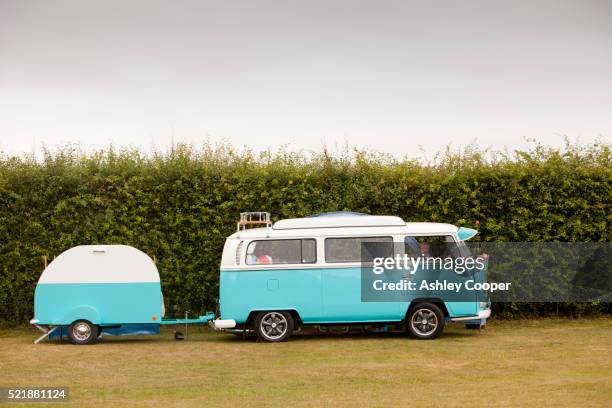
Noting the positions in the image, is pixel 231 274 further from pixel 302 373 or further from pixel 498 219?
pixel 498 219

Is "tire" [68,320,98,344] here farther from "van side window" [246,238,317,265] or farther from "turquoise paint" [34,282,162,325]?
"van side window" [246,238,317,265]

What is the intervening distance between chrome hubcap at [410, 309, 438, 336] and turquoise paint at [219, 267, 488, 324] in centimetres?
32

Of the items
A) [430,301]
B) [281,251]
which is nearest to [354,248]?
[281,251]

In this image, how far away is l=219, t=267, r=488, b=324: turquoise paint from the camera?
1609cm

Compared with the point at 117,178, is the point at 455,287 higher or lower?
lower

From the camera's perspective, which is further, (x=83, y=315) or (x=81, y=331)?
(x=81, y=331)

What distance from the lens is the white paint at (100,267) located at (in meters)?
16.2

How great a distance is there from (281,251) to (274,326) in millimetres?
1352

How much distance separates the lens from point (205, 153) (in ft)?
62.5

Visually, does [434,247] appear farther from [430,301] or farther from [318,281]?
[318,281]

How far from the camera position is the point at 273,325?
1625 centimetres

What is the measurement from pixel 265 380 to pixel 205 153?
313 inches

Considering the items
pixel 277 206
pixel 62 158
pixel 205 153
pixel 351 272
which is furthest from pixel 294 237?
pixel 62 158

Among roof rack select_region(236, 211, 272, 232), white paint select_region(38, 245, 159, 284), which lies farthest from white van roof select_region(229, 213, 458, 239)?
white paint select_region(38, 245, 159, 284)
